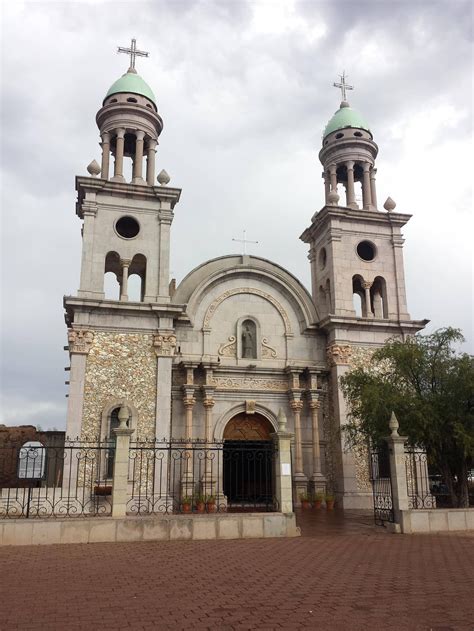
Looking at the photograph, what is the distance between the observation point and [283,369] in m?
24.6

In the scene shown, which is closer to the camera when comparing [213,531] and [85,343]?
[213,531]

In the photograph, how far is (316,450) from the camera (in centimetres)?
2356

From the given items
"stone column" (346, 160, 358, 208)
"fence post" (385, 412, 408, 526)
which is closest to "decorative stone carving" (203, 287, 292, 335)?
→ "stone column" (346, 160, 358, 208)


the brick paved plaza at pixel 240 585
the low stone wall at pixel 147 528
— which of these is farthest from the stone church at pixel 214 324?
the brick paved plaza at pixel 240 585

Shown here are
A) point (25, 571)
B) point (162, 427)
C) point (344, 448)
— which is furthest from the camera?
point (344, 448)

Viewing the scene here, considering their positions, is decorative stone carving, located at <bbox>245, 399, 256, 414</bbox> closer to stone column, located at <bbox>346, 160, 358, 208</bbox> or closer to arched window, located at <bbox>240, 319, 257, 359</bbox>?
arched window, located at <bbox>240, 319, 257, 359</bbox>

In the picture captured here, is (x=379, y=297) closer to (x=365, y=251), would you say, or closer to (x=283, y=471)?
(x=365, y=251)

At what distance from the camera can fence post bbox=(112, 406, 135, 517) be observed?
13.4 m

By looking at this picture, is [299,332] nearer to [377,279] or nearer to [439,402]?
[377,279]

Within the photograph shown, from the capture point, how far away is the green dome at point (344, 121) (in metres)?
29.0

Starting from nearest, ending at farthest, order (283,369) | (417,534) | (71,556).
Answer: (71,556) < (417,534) < (283,369)

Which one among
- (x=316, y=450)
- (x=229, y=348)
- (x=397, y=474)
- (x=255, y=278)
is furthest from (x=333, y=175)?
(x=397, y=474)

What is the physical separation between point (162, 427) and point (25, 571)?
12204 millimetres

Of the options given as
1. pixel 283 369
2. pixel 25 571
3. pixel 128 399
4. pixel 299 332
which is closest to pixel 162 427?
pixel 128 399
